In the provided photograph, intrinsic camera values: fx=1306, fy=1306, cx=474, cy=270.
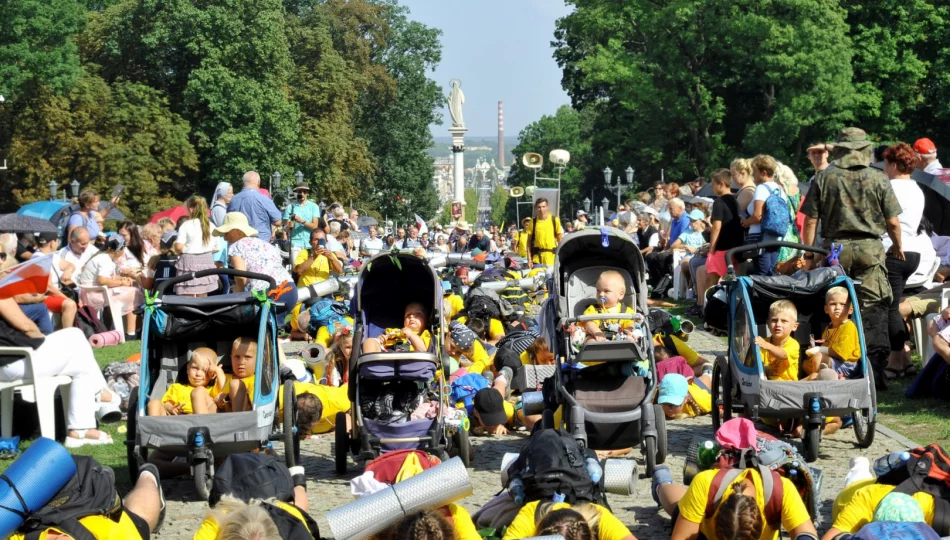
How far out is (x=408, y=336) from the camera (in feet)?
31.7

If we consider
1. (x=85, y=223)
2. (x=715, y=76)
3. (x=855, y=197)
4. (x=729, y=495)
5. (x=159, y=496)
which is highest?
(x=715, y=76)

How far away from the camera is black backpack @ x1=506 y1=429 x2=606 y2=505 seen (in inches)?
242

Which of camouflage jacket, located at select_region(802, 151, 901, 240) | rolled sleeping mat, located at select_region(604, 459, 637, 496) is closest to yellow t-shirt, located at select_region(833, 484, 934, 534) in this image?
rolled sleeping mat, located at select_region(604, 459, 637, 496)

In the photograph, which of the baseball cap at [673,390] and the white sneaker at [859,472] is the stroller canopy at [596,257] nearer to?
the baseball cap at [673,390]

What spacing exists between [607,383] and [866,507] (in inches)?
116

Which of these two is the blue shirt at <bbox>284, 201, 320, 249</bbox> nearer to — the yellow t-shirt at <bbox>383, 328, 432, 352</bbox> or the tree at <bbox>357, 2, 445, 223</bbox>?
the yellow t-shirt at <bbox>383, 328, 432, 352</bbox>

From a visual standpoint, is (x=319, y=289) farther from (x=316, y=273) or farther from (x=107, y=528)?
(x=107, y=528)

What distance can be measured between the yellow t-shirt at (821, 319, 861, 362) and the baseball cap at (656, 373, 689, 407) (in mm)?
1563

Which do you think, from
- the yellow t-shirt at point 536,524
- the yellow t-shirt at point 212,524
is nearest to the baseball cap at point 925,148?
the yellow t-shirt at point 536,524

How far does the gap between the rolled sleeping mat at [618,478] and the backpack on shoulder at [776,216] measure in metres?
5.80

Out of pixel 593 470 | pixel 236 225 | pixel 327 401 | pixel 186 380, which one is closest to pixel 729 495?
pixel 593 470

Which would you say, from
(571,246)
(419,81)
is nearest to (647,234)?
(571,246)

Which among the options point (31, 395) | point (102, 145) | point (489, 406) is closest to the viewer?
point (31, 395)

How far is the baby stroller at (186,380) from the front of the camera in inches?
319
